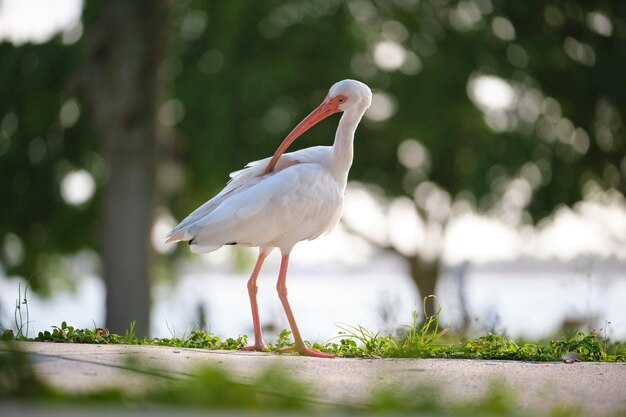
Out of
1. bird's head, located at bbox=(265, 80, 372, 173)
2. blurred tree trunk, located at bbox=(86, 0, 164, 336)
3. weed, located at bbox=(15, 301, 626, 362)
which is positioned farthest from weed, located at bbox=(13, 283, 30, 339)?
blurred tree trunk, located at bbox=(86, 0, 164, 336)

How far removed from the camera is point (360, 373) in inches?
209

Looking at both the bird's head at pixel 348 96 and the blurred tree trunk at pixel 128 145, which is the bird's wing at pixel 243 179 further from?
the blurred tree trunk at pixel 128 145

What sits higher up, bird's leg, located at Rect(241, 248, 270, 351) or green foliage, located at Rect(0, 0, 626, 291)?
green foliage, located at Rect(0, 0, 626, 291)

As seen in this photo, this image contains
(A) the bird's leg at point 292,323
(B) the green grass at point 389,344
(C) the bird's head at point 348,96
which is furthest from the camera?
(C) the bird's head at point 348,96

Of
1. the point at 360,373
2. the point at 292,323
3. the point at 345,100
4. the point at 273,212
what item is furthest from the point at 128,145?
the point at 360,373

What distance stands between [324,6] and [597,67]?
15.8 ft

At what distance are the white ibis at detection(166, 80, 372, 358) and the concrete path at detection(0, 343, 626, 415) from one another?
83cm

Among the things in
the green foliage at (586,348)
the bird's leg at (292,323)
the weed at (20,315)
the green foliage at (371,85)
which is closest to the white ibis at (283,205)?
the bird's leg at (292,323)

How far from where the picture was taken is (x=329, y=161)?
7254 mm

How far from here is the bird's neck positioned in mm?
7246

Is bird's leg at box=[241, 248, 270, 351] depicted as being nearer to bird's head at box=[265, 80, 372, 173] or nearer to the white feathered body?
the white feathered body

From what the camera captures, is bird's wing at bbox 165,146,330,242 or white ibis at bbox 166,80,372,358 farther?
bird's wing at bbox 165,146,330,242

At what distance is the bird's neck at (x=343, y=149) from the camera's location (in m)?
7.25

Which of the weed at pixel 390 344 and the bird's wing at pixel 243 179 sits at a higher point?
the bird's wing at pixel 243 179
